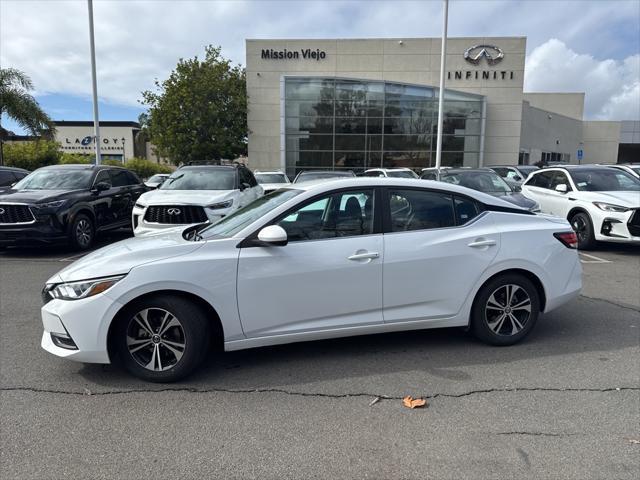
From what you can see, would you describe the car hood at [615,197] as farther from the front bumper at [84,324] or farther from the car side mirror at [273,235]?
the front bumper at [84,324]

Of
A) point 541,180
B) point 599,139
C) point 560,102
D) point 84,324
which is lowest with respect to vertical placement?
point 84,324

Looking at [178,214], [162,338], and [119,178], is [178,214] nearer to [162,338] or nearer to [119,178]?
[119,178]

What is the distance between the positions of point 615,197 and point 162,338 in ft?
30.2

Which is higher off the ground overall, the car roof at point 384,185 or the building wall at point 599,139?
the building wall at point 599,139

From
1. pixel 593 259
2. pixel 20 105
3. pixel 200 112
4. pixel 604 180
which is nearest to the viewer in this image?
pixel 593 259

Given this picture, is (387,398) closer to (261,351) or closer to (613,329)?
(261,351)

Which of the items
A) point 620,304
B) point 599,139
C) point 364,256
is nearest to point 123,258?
point 364,256

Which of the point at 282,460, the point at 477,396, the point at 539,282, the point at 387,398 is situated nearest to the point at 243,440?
the point at 282,460

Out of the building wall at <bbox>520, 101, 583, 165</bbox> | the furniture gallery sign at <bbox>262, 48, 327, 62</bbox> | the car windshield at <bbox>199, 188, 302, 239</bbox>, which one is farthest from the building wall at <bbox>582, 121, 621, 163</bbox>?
the car windshield at <bbox>199, 188, 302, 239</bbox>

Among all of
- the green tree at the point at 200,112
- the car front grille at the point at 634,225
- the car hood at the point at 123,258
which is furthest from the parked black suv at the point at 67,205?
the green tree at the point at 200,112

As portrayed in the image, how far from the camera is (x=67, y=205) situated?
940cm

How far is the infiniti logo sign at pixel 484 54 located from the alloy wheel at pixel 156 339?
3268 cm

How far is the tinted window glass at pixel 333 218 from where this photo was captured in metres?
3.98

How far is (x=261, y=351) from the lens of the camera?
4.42 m
